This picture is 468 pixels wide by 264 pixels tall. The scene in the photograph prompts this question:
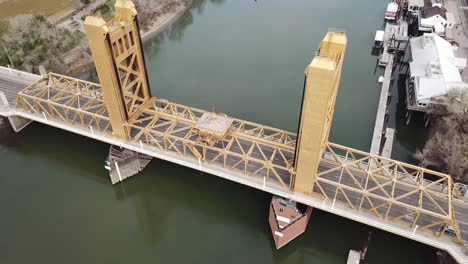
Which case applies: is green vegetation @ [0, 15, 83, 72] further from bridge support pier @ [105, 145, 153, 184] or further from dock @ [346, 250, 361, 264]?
Result: dock @ [346, 250, 361, 264]

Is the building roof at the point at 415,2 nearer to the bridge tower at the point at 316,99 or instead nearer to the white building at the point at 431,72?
the white building at the point at 431,72

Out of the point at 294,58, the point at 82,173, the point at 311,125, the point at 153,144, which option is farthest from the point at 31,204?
the point at 294,58

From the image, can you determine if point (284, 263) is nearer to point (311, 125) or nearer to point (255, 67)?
point (311, 125)

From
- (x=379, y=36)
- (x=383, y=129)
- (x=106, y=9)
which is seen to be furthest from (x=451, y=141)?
(x=106, y=9)

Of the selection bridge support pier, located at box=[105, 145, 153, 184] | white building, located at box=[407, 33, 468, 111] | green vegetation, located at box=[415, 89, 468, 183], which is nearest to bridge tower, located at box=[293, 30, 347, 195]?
green vegetation, located at box=[415, 89, 468, 183]

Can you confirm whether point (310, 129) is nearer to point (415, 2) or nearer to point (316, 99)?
point (316, 99)

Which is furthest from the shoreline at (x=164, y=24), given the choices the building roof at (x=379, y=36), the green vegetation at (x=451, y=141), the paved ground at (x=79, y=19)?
the green vegetation at (x=451, y=141)
